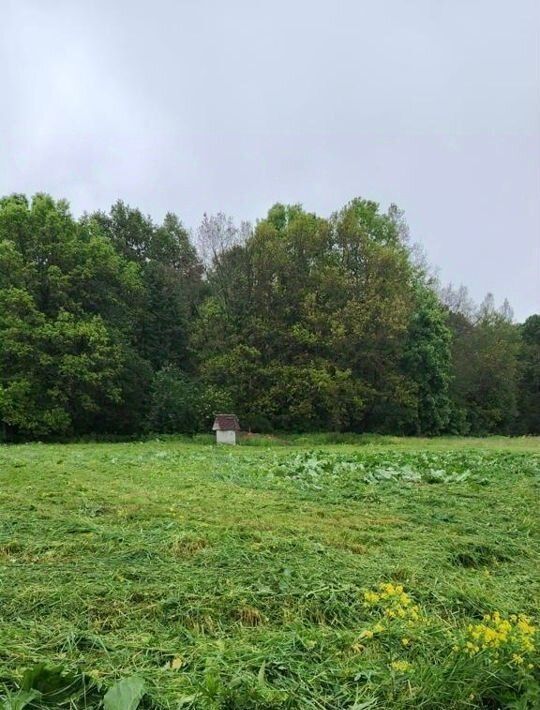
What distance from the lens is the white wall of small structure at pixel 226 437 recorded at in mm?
23094

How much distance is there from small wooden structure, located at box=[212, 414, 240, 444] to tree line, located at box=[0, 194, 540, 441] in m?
4.14

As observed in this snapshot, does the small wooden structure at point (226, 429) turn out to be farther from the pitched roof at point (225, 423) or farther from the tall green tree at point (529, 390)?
the tall green tree at point (529, 390)

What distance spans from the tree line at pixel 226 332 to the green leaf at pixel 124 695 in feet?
78.3

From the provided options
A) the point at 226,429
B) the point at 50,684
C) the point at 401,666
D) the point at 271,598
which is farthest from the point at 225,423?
the point at 50,684

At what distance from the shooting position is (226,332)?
3012 cm

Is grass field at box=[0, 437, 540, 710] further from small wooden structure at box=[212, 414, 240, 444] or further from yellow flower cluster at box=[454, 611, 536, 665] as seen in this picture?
small wooden structure at box=[212, 414, 240, 444]

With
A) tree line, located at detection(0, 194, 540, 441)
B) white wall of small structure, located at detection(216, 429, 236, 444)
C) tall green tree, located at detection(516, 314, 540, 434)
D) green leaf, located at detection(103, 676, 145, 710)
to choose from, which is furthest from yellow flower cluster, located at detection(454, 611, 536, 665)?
tall green tree, located at detection(516, 314, 540, 434)

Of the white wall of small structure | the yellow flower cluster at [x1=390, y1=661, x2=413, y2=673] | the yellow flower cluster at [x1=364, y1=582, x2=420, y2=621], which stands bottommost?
the yellow flower cluster at [x1=390, y1=661, x2=413, y2=673]

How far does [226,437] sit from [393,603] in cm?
2047

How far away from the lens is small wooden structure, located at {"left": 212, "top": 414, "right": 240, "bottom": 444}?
23.2 meters

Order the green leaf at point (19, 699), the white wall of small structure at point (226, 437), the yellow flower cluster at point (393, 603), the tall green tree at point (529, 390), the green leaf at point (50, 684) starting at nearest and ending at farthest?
the green leaf at point (19, 699), the green leaf at point (50, 684), the yellow flower cluster at point (393, 603), the white wall of small structure at point (226, 437), the tall green tree at point (529, 390)

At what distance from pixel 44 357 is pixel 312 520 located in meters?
21.7

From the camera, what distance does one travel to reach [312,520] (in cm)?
571

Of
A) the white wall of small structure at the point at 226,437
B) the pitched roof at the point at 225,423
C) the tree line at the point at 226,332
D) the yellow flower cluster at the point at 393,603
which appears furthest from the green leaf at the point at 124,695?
the tree line at the point at 226,332
